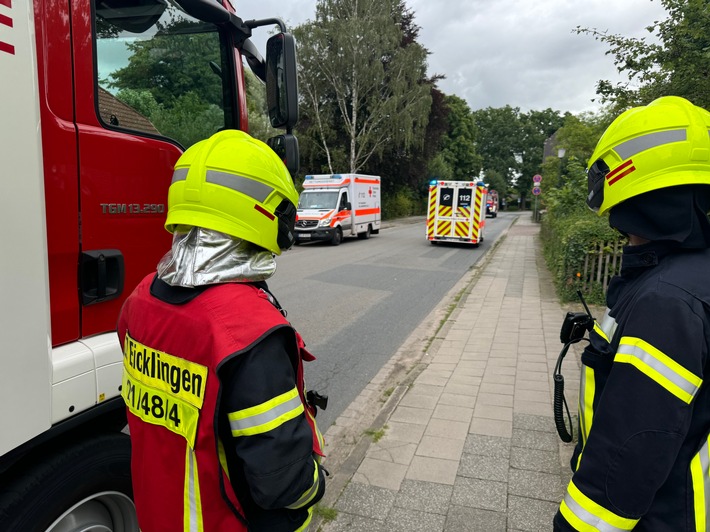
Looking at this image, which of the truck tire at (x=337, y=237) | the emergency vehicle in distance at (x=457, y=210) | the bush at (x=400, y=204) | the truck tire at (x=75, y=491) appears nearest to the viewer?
the truck tire at (x=75, y=491)

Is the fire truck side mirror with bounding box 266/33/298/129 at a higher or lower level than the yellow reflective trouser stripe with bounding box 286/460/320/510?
higher

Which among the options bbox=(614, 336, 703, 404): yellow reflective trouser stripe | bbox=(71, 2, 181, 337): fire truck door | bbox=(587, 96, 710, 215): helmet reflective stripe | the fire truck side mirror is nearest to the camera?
bbox=(614, 336, 703, 404): yellow reflective trouser stripe

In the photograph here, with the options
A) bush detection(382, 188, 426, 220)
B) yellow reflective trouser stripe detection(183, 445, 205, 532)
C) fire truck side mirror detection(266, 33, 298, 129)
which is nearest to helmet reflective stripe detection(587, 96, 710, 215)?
yellow reflective trouser stripe detection(183, 445, 205, 532)

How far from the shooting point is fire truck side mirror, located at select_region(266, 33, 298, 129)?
2498mm

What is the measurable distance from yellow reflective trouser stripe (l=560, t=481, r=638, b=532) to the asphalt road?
283 cm

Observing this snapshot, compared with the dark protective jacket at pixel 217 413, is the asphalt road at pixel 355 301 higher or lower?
lower

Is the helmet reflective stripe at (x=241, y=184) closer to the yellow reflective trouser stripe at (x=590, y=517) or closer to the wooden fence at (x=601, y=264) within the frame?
the yellow reflective trouser stripe at (x=590, y=517)

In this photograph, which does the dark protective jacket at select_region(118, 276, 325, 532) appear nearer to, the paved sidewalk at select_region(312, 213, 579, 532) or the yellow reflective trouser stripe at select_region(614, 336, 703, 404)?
the yellow reflective trouser stripe at select_region(614, 336, 703, 404)

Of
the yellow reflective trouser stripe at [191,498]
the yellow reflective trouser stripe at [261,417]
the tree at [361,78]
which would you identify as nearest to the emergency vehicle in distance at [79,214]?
the yellow reflective trouser stripe at [191,498]

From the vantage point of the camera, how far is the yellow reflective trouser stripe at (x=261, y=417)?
1.16 metres

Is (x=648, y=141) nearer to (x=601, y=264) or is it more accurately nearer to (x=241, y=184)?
(x=241, y=184)

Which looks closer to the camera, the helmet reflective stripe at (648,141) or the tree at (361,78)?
the helmet reflective stripe at (648,141)

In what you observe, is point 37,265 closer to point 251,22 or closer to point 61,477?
point 61,477

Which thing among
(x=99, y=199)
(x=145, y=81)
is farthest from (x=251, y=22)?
(x=99, y=199)
